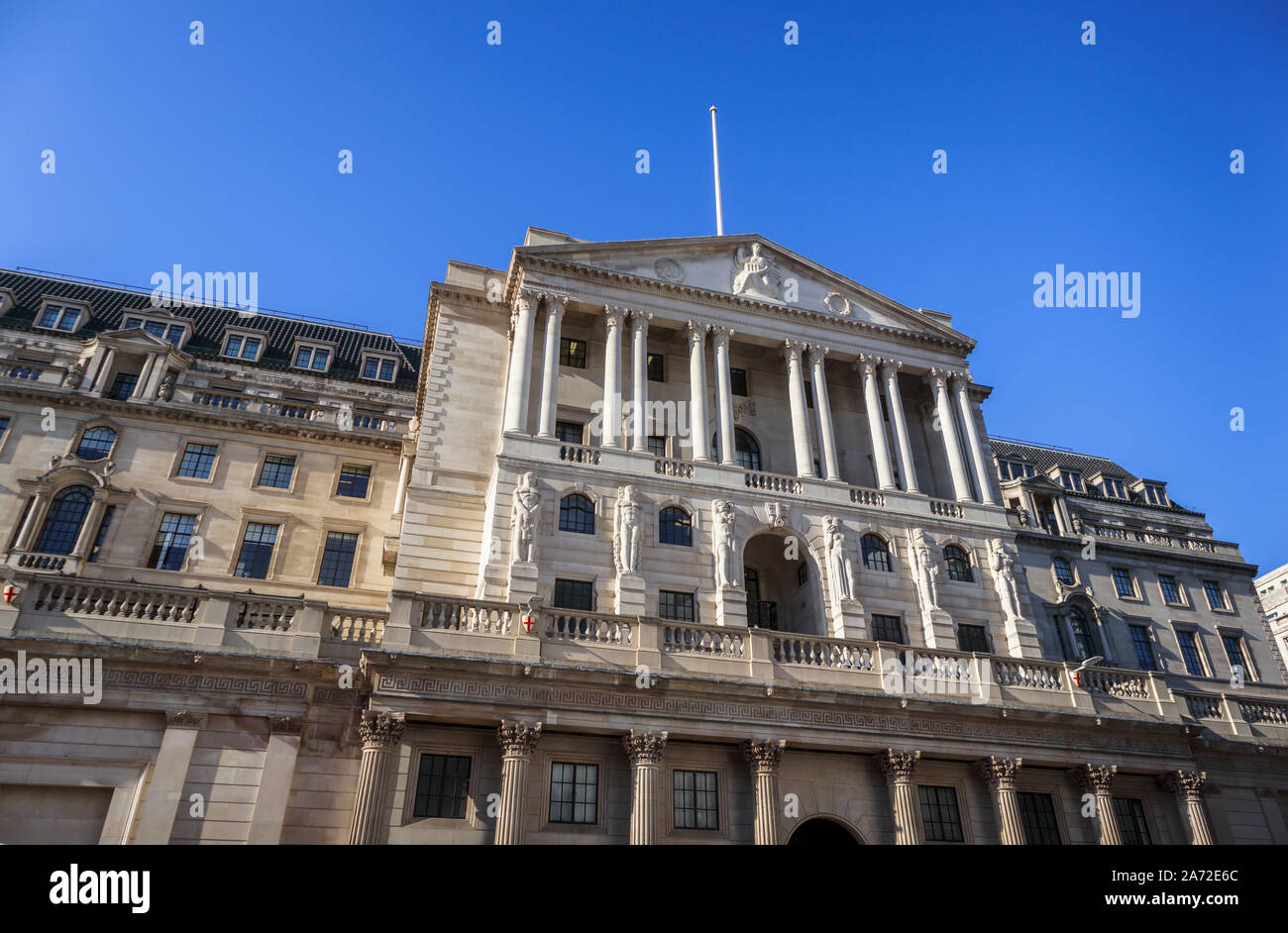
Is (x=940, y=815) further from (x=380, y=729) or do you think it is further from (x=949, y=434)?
(x=380, y=729)

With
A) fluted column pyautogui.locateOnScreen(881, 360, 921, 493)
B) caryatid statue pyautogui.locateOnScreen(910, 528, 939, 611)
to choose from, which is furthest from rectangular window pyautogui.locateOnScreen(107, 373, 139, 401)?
caryatid statue pyautogui.locateOnScreen(910, 528, 939, 611)

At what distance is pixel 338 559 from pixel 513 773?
1940 cm

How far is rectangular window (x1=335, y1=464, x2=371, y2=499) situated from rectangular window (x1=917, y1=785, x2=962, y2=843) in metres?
28.4

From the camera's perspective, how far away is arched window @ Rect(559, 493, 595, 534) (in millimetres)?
29391

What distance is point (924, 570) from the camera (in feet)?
104

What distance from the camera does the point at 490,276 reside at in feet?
125

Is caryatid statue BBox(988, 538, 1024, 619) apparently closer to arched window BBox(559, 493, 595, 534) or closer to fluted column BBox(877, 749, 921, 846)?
fluted column BBox(877, 749, 921, 846)

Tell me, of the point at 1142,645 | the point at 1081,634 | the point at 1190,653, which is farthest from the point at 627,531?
the point at 1190,653

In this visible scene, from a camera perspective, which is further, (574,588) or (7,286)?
(7,286)
